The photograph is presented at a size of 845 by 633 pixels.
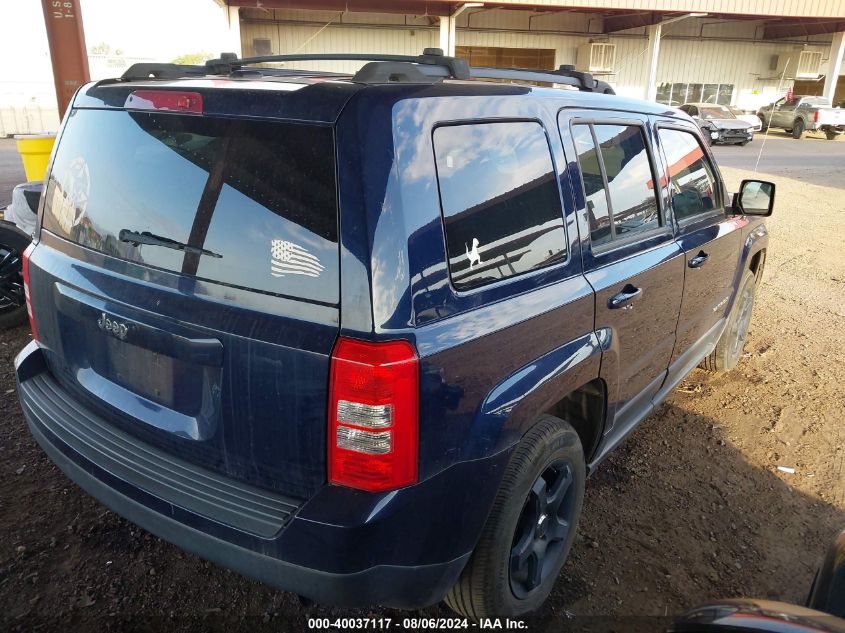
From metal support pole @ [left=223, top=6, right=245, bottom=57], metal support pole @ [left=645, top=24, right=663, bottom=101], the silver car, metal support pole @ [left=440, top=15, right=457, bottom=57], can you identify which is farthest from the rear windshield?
metal support pole @ [left=645, top=24, right=663, bottom=101]

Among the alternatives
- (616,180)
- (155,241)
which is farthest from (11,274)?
(616,180)

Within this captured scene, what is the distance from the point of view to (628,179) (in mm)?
2811

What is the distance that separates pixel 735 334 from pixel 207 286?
401cm

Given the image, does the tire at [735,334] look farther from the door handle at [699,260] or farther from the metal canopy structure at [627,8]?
the metal canopy structure at [627,8]

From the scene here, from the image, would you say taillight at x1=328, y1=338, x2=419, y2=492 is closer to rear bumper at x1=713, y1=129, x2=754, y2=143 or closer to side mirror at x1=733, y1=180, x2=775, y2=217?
side mirror at x1=733, y1=180, x2=775, y2=217

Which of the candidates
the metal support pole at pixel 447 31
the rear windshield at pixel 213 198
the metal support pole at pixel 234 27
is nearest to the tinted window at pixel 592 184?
the rear windshield at pixel 213 198

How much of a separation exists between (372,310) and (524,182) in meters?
0.82

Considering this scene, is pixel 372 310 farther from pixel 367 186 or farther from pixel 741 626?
pixel 741 626

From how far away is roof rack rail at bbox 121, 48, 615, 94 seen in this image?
1.86 meters

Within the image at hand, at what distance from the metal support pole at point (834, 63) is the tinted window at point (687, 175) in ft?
107

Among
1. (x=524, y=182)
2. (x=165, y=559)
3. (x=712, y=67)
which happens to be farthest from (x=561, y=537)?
(x=712, y=67)

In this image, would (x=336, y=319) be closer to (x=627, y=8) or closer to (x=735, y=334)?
(x=735, y=334)

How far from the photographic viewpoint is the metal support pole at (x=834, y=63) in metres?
29.4

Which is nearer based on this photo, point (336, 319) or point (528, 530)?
point (336, 319)
